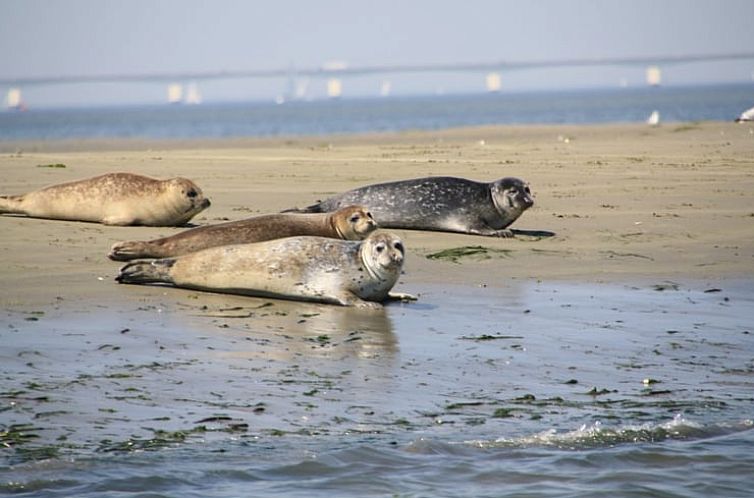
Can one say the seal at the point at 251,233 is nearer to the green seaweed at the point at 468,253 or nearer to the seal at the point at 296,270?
the seal at the point at 296,270

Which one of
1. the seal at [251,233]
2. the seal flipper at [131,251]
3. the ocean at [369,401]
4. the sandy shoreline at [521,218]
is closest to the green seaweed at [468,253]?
the sandy shoreline at [521,218]

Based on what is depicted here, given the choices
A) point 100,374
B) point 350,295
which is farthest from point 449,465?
point 350,295

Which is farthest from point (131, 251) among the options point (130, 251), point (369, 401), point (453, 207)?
point (369, 401)

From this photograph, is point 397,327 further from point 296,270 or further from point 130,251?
point 130,251

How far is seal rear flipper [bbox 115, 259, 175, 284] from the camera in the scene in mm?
7719

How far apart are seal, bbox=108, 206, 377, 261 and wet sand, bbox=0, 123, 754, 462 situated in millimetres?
224

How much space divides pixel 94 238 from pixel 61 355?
347cm

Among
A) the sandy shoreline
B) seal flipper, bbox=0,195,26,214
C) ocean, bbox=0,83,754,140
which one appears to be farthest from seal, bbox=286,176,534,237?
ocean, bbox=0,83,754,140

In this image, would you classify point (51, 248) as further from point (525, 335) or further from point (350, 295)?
point (525, 335)

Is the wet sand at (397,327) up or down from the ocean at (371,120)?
down

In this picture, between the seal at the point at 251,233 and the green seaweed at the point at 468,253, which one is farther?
the green seaweed at the point at 468,253

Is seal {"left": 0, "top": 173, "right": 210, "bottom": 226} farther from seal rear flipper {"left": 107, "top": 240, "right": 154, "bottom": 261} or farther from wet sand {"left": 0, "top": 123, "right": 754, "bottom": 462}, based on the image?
seal rear flipper {"left": 107, "top": 240, "right": 154, "bottom": 261}

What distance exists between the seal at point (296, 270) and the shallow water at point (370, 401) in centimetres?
17

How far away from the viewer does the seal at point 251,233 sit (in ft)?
27.0
